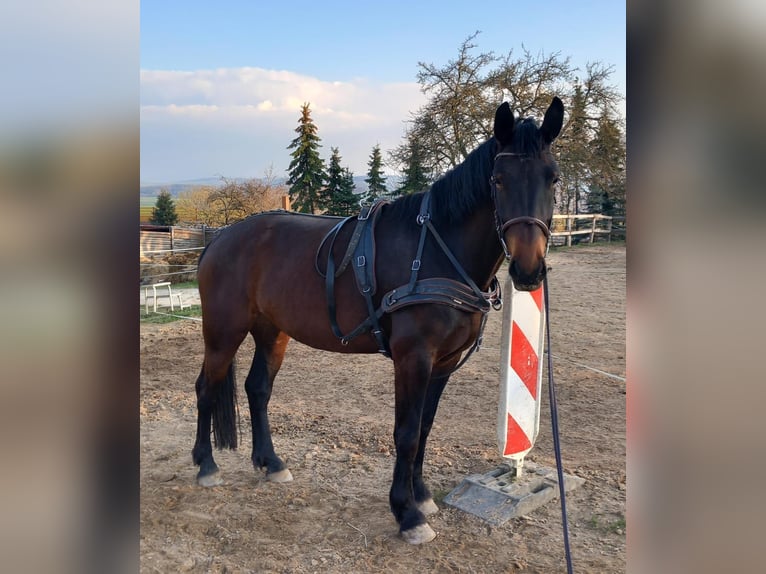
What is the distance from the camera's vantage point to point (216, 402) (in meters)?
3.74

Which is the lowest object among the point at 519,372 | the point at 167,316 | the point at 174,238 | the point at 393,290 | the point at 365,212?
the point at 167,316

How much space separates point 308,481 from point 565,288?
8.94 m

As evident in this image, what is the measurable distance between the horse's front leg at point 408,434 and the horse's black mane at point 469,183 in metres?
0.77

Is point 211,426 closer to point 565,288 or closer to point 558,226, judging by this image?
point 565,288

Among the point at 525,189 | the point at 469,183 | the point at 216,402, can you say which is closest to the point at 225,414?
the point at 216,402

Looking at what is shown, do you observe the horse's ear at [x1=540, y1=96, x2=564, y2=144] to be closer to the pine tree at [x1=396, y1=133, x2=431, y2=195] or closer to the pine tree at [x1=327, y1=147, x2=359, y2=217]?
the pine tree at [x1=396, y1=133, x2=431, y2=195]

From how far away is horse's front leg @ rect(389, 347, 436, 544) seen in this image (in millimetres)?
2773

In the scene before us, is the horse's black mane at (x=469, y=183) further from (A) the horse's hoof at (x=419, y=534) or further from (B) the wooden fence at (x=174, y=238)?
(B) the wooden fence at (x=174, y=238)

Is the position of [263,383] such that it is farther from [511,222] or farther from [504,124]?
[504,124]

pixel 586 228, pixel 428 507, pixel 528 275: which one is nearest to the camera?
pixel 528 275

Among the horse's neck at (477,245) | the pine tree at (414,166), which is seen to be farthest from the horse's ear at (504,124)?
the pine tree at (414,166)

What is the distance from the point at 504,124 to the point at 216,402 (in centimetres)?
270
